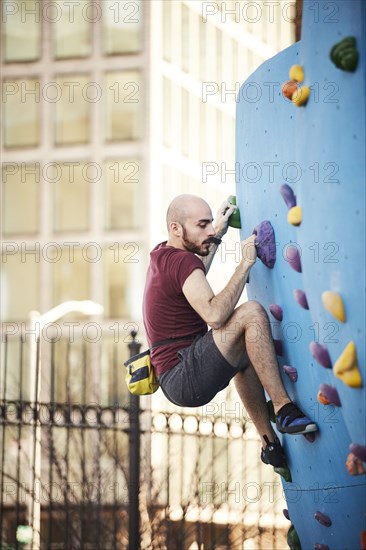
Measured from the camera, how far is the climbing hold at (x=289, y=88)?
4552 millimetres

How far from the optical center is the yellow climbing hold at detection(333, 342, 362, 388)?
418cm

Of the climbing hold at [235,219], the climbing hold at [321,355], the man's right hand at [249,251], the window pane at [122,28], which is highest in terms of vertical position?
the window pane at [122,28]

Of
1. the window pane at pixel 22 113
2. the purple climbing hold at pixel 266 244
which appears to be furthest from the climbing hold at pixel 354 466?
the window pane at pixel 22 113

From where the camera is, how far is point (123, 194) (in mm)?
41344

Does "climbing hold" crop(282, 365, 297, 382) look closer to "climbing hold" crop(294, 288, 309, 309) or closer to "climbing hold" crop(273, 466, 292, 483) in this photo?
"climbing hold" crop(294, 288, 309, 309)

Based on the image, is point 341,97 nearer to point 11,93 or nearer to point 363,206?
point 363,206

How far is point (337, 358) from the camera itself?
14.2 feet

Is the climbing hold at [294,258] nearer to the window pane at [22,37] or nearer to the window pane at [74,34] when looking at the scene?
the window pane at [74,34]

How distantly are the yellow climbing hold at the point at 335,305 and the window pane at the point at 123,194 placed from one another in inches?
1427

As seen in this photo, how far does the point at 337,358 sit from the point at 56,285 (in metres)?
37.6

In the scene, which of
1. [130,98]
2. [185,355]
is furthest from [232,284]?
[130,98]

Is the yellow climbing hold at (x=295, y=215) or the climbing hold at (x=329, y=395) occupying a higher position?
the yellow climbing hold at (x=295, y=215)

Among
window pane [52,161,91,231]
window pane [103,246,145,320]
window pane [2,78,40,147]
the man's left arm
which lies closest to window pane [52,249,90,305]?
window pane [103,246,145,320]

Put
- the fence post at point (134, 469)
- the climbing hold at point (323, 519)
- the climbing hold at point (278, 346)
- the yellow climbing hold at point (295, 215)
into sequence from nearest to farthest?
the yellow climbing hold at point (295, 215) < the climbing hold at point (323, 519) < the climbing hold at point (278, 346) < the fence post at point (134, 469)
